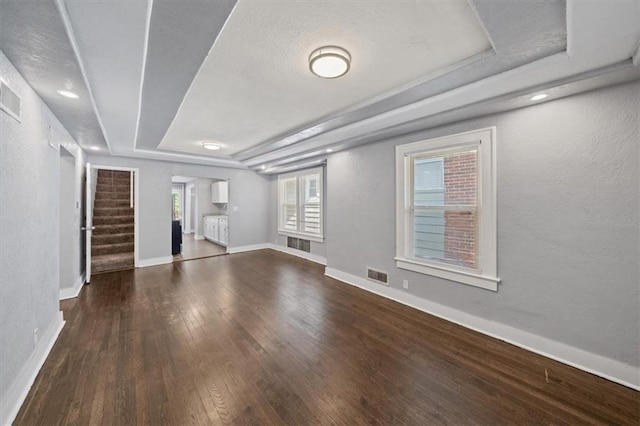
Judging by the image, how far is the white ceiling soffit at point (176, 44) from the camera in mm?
1278

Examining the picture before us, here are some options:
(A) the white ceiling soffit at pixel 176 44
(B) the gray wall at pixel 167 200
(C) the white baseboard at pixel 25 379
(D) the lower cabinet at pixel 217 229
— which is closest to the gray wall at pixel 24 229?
(C) the white baseboard at pixel 25 379

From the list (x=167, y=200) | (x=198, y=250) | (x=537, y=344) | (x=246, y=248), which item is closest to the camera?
(x=537, y=344)

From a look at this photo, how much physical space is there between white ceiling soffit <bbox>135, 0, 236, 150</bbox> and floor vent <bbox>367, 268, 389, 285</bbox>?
3.28 m

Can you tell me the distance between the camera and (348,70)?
1984mm

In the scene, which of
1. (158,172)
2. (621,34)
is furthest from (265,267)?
(621,34)

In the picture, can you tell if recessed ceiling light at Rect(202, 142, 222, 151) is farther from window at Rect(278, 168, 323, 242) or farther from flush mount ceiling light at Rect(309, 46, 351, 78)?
flush mount ceiling light at Rect(309, 46, 351, 78)

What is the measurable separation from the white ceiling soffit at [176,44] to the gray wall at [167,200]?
335cm

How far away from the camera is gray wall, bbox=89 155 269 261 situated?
534 centimetres

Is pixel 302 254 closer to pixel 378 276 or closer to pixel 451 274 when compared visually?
pixel 378 276

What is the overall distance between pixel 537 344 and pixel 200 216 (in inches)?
383

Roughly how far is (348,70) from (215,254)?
19.2 ft

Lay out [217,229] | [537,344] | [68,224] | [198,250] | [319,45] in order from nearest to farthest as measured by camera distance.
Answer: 1. [319,45]
2. [537,344]
3. [68,224]
4. [198,250]
5. [217,229]

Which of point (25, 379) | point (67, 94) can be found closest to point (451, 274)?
point (25, 379)

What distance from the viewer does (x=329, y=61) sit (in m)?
1.82
